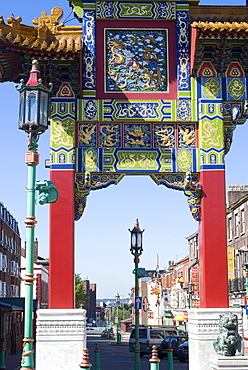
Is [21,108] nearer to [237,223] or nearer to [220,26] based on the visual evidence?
[220,26]

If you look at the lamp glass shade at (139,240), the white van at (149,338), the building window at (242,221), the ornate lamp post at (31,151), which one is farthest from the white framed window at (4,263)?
the ornate lamp post at (31,151)

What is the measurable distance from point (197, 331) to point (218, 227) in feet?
8.35

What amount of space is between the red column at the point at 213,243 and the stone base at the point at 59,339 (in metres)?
3.07

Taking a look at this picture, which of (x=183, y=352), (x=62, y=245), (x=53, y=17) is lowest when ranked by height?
(x=183, y=352)

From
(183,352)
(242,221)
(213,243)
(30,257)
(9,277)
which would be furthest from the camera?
(9,277)

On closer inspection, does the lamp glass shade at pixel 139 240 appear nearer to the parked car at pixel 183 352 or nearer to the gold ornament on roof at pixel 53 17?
the gold ornament on roof at pixel 53 17

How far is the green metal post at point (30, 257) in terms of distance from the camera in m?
9.91

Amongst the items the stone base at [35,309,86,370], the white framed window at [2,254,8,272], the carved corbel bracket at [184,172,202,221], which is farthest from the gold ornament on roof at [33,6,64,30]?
the white framed window at [2,254,8,272]

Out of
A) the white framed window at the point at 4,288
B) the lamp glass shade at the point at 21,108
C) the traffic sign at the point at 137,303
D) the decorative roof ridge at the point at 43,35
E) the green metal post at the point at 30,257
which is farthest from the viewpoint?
the white framed window at the point at 4,288

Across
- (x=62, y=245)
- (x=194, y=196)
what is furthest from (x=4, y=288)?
(x=194, y=196)

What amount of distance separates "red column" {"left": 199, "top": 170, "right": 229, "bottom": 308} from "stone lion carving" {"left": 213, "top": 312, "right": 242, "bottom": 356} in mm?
1612

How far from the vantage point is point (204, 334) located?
14.4 m

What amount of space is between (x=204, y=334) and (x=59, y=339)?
11.0 feet

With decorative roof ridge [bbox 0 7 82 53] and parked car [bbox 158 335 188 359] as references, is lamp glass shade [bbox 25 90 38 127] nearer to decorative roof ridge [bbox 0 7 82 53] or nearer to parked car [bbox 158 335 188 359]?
decorative roof ridge [bbox 0 7 82 53]
